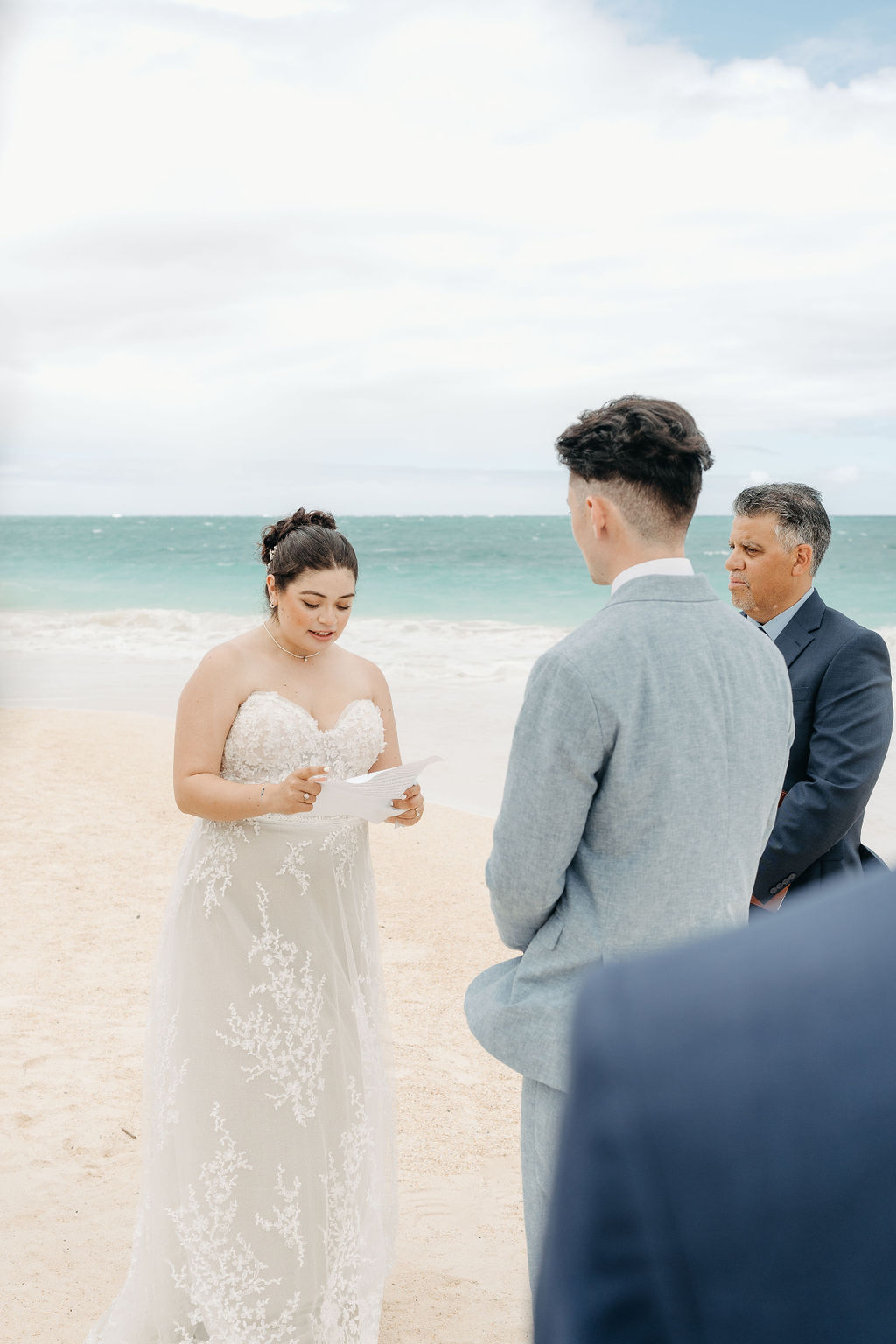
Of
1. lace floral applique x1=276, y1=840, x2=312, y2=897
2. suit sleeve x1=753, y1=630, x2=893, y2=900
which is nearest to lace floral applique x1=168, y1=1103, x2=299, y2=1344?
lace floral applique x1=276, y1=840, x2=312, y2=897

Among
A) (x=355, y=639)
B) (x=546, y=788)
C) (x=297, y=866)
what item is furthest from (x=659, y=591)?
(x=355, y=639)

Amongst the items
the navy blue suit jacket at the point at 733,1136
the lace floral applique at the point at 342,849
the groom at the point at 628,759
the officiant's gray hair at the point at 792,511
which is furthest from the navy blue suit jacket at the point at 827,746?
the navy blue suit jacket at the point at 733,1136

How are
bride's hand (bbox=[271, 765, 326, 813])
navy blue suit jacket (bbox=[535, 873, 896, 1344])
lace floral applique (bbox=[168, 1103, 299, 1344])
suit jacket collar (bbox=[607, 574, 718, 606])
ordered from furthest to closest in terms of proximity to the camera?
lace floral applique (bbox=[168, 1103, 299, 1344]) < bride's hand (bbox=[271, 765, 326, 813]) < suit jacket collar (bbox=[607, 574, 718, 606]) < navy blue suit jacket (bbox=[535, 873, 896, 1344])

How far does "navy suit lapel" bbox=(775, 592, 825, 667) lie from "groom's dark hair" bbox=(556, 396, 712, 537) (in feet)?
4.19

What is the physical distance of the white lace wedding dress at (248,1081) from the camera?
2.96 meters

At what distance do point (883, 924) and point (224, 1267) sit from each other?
10.3ft

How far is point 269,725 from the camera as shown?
2939mm

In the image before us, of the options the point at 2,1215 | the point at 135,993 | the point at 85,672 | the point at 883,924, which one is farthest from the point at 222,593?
the point at 883,924

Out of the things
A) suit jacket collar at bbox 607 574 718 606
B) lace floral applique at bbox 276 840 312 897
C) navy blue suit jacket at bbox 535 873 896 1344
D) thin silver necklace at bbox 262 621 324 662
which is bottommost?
lace floral applique at bbox 276 840 312 897

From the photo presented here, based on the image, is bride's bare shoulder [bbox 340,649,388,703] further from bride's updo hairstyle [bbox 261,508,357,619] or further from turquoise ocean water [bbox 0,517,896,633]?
turquoise ocean water [bbox 0,517,896,633]

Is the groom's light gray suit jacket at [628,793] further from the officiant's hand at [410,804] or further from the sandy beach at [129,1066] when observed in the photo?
the sandy beach at [129,1066]

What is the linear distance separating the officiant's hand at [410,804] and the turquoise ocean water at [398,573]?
661 inches

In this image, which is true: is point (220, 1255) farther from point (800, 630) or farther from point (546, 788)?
point (800, 630)

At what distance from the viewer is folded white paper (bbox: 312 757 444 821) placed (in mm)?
2748
